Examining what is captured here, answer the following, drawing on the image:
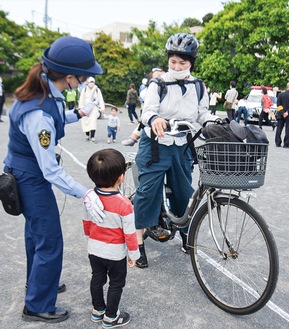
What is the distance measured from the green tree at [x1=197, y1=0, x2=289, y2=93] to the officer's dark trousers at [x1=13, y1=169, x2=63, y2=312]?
2741 centimetres

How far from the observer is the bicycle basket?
2.28 meters

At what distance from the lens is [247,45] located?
29250 millimetres

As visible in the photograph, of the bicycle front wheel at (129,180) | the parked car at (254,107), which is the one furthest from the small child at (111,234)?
the parked car at (254,107)

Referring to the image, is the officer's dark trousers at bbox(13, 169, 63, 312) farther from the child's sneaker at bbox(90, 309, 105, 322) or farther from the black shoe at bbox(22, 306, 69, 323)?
the child's sneaker at bbox(90, 309, 105, 322)

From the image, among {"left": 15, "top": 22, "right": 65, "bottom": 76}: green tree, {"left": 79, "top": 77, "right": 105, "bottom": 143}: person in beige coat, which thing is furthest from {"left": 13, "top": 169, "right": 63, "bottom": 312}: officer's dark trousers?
{"left": 15, "top": 22, "right": 65, "bottom": 76}: green tree

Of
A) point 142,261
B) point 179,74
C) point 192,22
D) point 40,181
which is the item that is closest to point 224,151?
point 179,74

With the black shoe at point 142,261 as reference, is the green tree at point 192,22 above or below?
above

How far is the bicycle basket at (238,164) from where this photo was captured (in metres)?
2.28

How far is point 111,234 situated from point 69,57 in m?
1.13

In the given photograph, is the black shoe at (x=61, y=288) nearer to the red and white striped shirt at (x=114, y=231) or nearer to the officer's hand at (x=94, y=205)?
the red and white striped shirt at (x=114, y=231)

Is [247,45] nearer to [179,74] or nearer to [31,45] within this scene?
[31,45]

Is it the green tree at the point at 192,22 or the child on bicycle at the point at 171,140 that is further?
the green tree at the point at 192,22

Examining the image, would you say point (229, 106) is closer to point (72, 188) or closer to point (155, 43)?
point (72, 188)

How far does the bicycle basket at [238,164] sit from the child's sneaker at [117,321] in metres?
1.14
